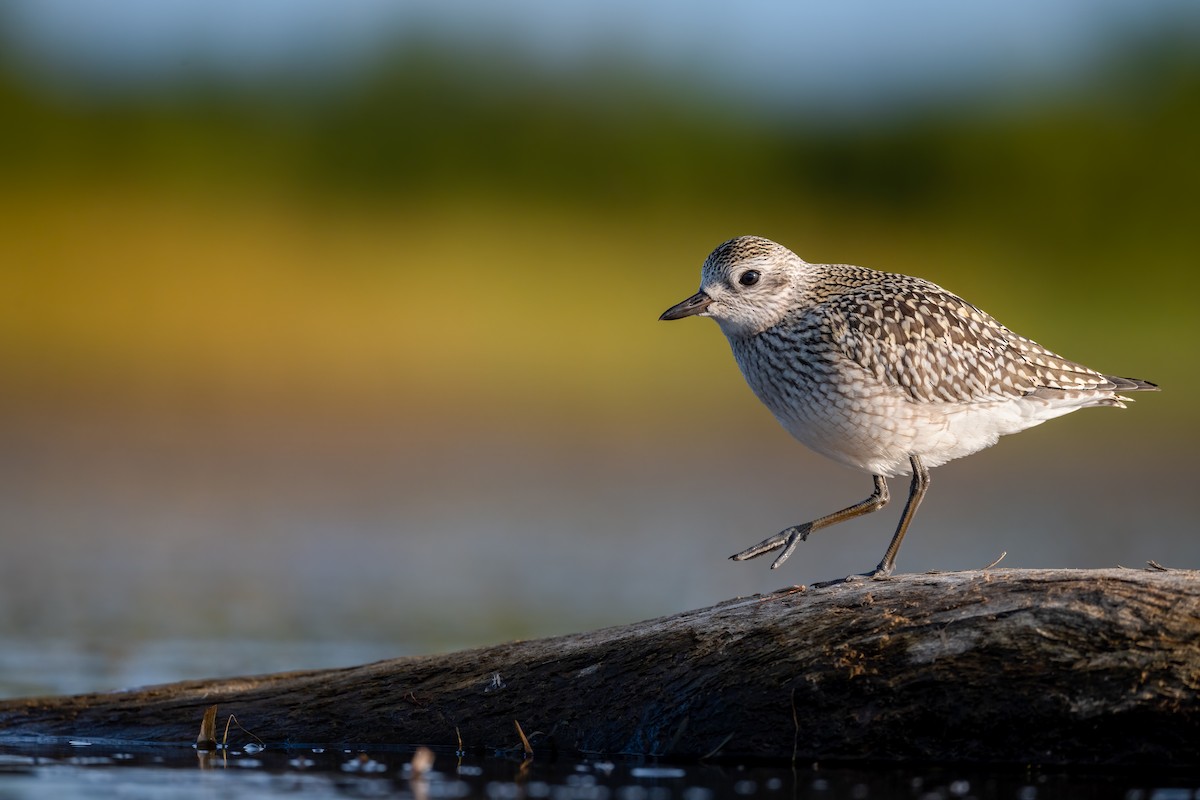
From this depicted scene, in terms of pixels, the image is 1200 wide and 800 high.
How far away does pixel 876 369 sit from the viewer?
6926 millimetres

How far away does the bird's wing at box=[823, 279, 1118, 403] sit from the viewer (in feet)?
23.0

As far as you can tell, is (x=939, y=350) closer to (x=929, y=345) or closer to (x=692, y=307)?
(x=929, y=345)

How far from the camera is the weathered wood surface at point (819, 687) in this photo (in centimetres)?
532

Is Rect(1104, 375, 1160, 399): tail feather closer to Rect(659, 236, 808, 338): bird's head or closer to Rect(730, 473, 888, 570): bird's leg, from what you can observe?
Rect(730, 473, 888, 570): bird's leg

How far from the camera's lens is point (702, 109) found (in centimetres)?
2380

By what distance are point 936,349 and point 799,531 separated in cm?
100

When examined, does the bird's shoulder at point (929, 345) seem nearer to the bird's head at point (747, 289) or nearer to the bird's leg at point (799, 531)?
the bird's head at point (747, 289)

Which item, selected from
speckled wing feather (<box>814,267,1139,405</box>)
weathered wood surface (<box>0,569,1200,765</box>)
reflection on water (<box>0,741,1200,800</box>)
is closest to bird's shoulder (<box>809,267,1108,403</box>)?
speckled wing feather (<box>814,267,1139,405</box>)

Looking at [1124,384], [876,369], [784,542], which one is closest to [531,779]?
[784,542]

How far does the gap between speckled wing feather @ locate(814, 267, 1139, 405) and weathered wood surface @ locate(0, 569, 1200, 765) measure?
3.99 ft

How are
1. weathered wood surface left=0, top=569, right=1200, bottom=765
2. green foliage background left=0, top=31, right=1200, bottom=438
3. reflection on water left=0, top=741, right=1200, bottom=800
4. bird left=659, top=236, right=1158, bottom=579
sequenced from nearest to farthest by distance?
1. reflection on water left=0, top=741, right=1200, bottom=800
2. weathered wood surface left=0, top=569, right=1200, bottom=765
3. bird left=659, top=236, right=1158, bottom=579
4. green foliage background left=0, top=31, right=1200, bottom=438

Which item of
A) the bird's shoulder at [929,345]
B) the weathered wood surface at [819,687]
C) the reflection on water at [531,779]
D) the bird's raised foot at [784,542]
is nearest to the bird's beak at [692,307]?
the bird's shoulder at [929,345]

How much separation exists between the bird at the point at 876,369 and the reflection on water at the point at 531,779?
138cm

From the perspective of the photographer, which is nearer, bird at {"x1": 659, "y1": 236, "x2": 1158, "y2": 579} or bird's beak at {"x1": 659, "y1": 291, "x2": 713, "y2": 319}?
bird at {"x1": 659, "y1": 236, "x2": 1158, "y2": 579}
